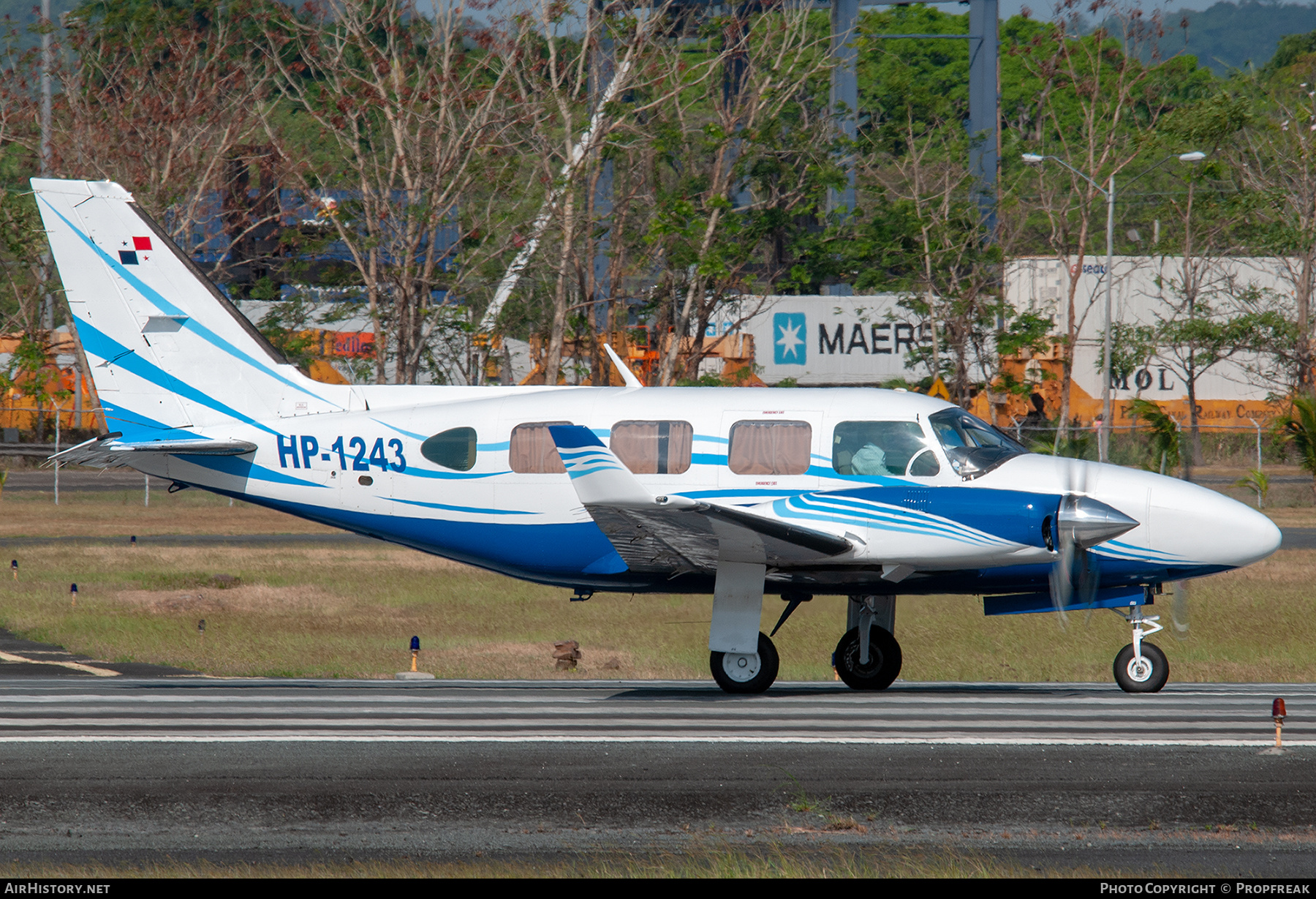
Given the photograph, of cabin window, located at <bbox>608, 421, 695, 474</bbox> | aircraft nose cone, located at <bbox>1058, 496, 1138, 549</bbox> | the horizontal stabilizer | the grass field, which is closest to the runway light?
aircraft nose cone, located at <bbox>1058, 496, 1138, 549</bbox>

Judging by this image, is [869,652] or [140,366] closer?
[869,652]

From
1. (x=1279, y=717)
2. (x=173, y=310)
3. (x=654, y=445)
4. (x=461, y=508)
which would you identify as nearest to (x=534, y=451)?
(x=461, y=508)

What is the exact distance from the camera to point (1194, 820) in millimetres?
8281

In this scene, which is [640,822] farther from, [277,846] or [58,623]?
[58,623]

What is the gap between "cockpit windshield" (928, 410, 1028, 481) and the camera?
1355 cm

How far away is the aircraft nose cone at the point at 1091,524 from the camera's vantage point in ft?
42.3

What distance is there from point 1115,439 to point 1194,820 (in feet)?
142

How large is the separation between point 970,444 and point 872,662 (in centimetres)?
278

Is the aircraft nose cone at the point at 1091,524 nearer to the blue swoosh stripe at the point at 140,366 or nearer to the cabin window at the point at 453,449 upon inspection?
the cabin window at the point at 453,449

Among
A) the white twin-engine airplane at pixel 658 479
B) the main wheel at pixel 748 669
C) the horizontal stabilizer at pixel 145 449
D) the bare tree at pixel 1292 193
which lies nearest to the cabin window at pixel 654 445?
the white twin-engine airplane at pixel 658 479

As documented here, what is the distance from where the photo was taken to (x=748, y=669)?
549 inches

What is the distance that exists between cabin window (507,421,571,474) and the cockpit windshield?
163 inches

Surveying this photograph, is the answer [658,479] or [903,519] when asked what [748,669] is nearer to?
→ [658,479]

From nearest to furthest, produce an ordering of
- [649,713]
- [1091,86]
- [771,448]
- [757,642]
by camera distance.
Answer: [649,713], [757,642], [771,448], [1091,86]
